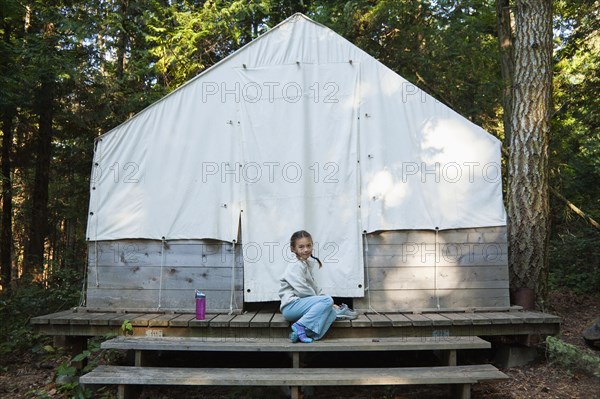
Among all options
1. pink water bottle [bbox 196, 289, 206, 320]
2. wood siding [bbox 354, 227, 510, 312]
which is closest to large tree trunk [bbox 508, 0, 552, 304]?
wood siding [bbox 354, 227, 510, 312]

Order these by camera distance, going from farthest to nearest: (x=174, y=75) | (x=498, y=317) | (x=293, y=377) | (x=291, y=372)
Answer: (x=174, y=75)
(x=498, y=317)
(x=291, y=372)
(x=293, y=377)

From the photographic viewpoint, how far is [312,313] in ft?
14.5

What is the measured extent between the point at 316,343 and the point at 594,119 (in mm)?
7765

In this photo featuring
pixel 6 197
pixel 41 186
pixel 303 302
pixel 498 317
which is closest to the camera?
pixel 303 302

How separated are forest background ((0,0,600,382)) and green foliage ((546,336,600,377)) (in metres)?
3.91

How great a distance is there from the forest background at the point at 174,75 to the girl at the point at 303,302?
168 inches

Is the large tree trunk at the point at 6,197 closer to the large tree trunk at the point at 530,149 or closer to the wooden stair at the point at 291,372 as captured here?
the wooden stair at the point at 291,372

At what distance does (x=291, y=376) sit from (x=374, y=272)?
5.94 ft

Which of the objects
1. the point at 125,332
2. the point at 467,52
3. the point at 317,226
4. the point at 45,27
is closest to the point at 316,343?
the point at 317,226

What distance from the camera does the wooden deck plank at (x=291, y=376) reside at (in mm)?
3752

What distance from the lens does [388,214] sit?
17.5 feet

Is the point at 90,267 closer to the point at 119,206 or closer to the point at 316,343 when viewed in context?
the point at 119,206

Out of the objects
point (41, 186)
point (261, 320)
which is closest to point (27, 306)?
point (41, 186)

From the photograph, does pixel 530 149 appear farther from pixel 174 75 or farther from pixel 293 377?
pixel 174 75
